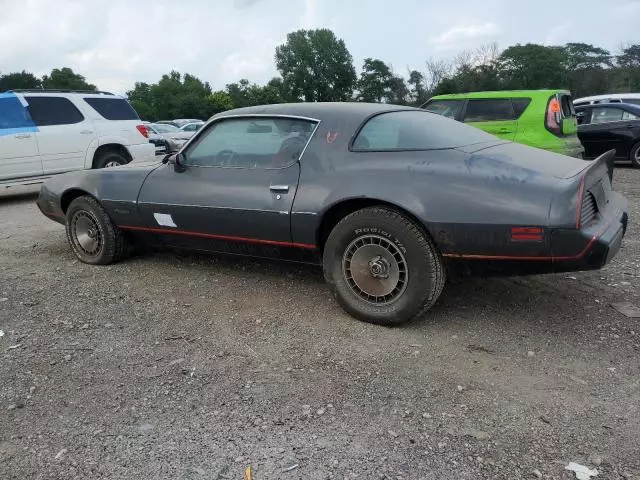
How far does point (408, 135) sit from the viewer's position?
12.2 feet

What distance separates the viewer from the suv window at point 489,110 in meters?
8.67

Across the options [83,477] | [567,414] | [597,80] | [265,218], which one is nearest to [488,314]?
[567,414]

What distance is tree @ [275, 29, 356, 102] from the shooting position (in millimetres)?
84750

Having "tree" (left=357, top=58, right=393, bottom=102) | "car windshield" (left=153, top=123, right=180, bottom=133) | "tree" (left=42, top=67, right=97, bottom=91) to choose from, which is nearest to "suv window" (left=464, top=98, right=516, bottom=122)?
"car windshield" (left=153, top=123, right=180, bottom=133)

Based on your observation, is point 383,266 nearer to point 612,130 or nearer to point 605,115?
point 612,130

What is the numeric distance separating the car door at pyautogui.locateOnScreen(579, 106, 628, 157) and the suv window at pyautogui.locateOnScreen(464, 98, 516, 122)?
11.7 ft

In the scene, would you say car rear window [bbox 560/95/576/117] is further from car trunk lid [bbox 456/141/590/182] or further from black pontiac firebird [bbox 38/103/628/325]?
car trunk lid [bbox 456/141/590/182]

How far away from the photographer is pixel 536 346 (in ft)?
10.8

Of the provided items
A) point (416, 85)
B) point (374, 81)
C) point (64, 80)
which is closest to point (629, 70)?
point (416, 85)

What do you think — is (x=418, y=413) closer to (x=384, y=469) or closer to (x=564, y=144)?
(x=384, y=469)

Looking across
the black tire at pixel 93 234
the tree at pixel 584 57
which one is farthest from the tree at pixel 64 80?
the black tire at pixel 93 234

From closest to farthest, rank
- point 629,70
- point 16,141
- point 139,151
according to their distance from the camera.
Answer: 1. point 16,141
2. point 139,151
3. point 629,70

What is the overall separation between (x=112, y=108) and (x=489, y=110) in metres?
6.37

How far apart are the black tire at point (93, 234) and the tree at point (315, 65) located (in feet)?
265
